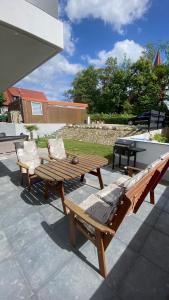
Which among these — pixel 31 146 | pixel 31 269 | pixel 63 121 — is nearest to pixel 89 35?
pixel 63 121

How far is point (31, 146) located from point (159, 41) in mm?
26348

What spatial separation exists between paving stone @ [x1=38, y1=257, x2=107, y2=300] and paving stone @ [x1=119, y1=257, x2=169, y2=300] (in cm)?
18

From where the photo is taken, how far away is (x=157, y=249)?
182cm

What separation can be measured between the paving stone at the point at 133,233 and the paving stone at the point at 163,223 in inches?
6.3

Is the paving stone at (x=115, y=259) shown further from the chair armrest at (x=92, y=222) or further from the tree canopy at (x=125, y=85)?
the tree canopy at (x=125, y=85)

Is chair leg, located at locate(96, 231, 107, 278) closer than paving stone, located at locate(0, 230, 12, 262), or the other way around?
chair leg, located at locate(96, 231, 107, 278)

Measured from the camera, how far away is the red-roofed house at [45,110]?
12929 millimetres

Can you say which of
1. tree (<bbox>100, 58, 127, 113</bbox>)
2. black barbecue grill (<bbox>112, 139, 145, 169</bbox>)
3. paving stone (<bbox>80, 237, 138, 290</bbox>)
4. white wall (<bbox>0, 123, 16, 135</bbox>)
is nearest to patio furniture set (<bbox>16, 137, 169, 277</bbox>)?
paving stone (<bbox>80, 237, 138, 290</bbox>)

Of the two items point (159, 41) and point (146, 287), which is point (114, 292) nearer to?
point (146, 287)

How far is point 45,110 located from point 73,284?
14.2 meters

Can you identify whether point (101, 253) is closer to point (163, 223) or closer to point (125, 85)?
point (163, 223)

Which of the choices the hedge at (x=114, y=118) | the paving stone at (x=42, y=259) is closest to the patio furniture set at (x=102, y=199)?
the paving stone at (x=42, y=259)

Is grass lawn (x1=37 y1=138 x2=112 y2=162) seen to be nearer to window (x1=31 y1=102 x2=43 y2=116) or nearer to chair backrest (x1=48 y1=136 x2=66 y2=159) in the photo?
chair backrest (x1=48 y1=136 x2=66 y2=159)

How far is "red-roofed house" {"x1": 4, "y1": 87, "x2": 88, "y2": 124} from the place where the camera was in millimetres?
12929
